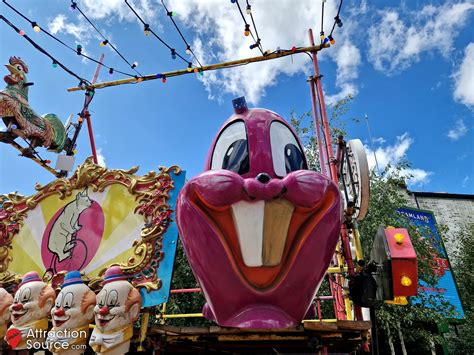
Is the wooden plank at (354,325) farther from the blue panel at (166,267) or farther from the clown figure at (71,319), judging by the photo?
the clown figure at (71,319)

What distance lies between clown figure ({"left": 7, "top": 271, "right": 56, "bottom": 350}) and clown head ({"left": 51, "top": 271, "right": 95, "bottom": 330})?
43 centimetres

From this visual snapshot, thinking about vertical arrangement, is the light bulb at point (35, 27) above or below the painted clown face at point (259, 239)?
above

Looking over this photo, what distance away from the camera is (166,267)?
15.8 ft

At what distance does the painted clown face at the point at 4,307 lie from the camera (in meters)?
4.82

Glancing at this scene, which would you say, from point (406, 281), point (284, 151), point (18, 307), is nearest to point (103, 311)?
point (18, 307)

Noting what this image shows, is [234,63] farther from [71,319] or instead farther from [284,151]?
[71,319]

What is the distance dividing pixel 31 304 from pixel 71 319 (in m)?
0.74

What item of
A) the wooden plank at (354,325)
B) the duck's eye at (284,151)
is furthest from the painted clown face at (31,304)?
the wooden plank at (354,325)

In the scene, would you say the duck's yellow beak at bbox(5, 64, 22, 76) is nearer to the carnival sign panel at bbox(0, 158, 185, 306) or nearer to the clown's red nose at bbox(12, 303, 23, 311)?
the carnival sign panel at bbox(0, 158, 185, 306)

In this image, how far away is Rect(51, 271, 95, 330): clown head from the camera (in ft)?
13.9

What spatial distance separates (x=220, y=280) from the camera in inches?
128

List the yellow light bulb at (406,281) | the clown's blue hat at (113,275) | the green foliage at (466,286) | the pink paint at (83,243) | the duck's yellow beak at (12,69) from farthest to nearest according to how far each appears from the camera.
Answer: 1. the green foliage at (466,286)
2. the duck's yellow beak at (12,69)
3. the pink paint at (83,243)
4. the clown's blue hat at (113,275)
5. the yellow light bulb at (406,281)

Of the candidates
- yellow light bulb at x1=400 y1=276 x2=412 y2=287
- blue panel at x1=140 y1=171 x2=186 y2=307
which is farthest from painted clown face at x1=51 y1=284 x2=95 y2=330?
yellow light bulb at x1=400 y1=276 x2=412 y2=287

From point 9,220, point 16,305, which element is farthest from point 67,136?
point 16,305
